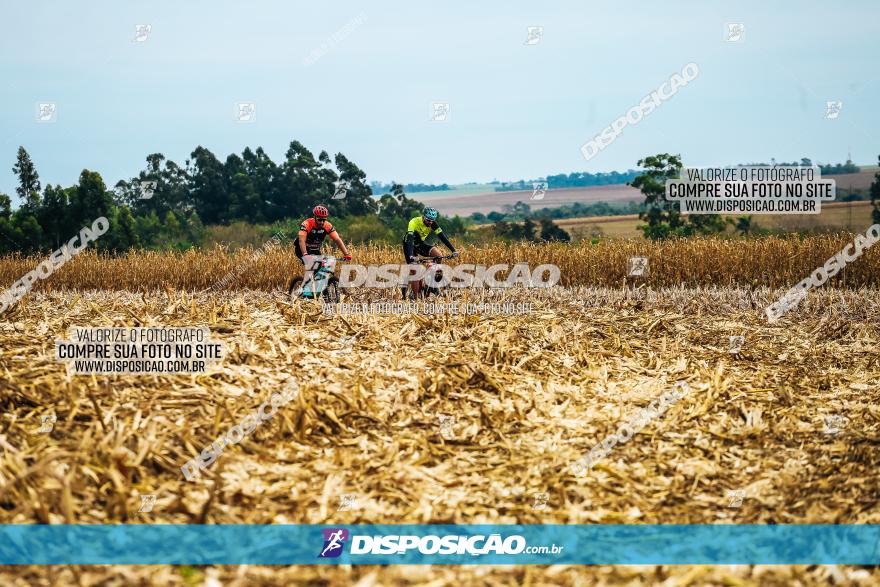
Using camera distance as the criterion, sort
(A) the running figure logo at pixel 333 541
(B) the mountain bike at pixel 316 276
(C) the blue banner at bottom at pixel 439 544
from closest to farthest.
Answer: (C) the blue banner at bottom at pixel 439 544 → (A) the running figure logo at pixel 333 541 → (B) the mountain bike at pixel 316 276

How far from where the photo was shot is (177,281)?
23.0m

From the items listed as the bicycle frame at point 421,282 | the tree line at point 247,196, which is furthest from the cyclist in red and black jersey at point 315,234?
the tree line at point 247,196

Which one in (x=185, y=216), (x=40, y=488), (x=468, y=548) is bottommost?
(x=468, y=548)

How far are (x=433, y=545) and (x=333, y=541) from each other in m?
0.66

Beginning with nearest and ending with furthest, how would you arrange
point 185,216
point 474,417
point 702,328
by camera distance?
point 474,417 < point 702,328 < point 185,216

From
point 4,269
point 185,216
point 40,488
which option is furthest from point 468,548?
point 185,216

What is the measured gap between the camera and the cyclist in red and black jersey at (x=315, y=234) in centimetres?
1355

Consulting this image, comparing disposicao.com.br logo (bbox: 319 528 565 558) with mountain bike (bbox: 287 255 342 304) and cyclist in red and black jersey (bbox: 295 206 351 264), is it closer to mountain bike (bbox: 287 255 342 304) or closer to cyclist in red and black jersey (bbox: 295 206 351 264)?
mountain bike (bbox: 287 255 342 304)

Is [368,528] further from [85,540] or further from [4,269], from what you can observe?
[4,269]

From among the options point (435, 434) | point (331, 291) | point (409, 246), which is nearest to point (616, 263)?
point (409, 246)

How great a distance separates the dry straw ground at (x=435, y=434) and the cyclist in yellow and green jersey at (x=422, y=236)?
3317 mm

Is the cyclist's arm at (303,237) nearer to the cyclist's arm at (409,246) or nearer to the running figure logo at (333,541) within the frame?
the cyclist's arm at (409,246)

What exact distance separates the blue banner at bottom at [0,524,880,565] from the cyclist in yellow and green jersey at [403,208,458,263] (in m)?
9.05

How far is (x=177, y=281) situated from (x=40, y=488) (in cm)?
1830
